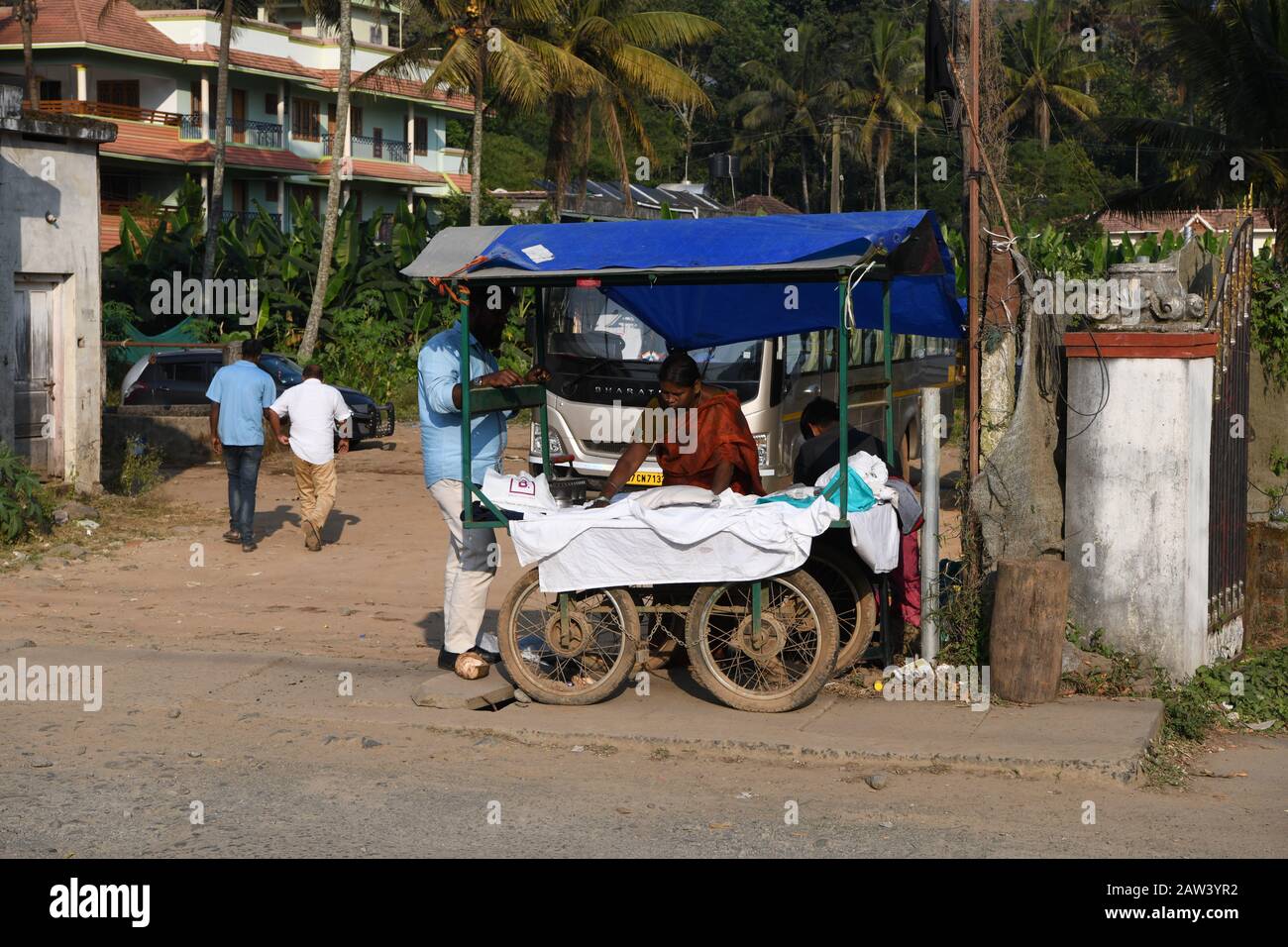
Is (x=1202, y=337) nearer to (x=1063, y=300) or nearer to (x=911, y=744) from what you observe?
(x=1063, y=300)

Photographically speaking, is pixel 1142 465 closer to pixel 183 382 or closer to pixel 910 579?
pixel 910 579

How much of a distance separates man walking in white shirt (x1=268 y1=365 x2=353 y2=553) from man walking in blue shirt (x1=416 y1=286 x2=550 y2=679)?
550 centimetres

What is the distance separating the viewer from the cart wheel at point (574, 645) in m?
7.39

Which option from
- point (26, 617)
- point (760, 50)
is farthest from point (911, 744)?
point (760, 50)

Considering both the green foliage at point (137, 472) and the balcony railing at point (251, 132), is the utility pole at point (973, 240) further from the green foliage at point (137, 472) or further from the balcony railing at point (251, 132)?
the balcony railing at point (251, 132)

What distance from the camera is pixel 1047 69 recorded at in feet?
185

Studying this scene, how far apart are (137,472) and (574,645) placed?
10.4m

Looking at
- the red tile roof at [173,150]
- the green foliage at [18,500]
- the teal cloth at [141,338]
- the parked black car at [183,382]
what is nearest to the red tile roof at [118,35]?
the red tile roof at [173,150]

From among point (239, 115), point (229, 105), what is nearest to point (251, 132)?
point (229, 105)

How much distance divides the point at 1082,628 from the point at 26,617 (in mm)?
7034

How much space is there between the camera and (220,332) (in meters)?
29.1

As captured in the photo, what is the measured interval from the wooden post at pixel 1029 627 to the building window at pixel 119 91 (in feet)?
130

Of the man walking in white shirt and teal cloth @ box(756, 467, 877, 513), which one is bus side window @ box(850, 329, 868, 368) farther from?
teal cloth @ box(756, 467, 877, 513)

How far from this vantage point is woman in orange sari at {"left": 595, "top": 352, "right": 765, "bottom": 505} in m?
7.72
